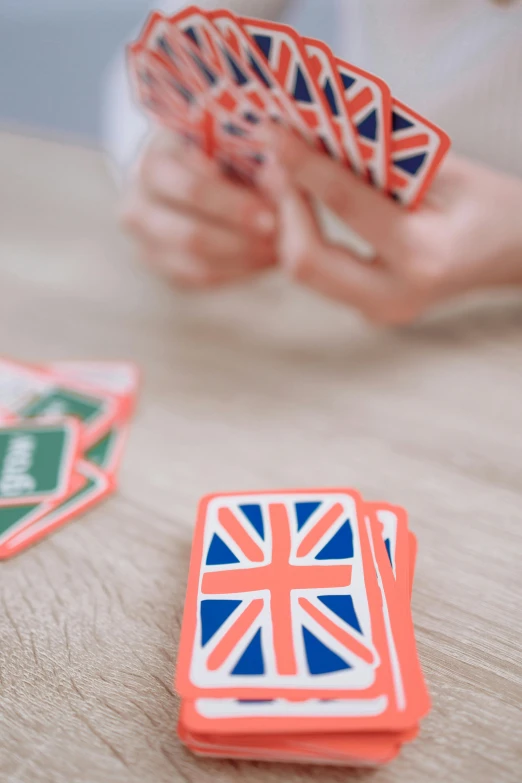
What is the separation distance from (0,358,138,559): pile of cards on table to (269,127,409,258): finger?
0.97 feet

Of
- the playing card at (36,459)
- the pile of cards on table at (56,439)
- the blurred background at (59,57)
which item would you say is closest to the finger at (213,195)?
the pile of cards on table at (56,439)

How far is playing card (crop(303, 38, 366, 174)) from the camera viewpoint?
54 cm

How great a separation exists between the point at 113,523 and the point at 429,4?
2.75ft

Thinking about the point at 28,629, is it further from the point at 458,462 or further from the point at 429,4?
the point at 429,4

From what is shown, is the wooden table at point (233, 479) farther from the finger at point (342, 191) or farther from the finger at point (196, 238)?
the finger at point (342, 191)

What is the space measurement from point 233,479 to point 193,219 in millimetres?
453

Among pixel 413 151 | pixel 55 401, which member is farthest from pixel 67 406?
pixel 413 151

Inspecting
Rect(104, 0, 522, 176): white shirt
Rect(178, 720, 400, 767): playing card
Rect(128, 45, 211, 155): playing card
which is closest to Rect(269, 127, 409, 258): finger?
Rect(128, 45, 211, 155): playing card

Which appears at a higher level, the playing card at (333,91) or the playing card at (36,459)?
the playing card at (333,91)

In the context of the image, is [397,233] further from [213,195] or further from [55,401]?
[55,401]

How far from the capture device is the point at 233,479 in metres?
0.63

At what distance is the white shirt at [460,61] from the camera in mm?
896

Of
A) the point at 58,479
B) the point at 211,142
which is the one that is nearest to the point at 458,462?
the point at 58,479

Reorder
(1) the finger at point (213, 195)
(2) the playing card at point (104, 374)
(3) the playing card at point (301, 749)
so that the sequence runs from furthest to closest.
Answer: (1) the finger at point (213, 195) < (2) the playing card at point (104, 374) < (3) the playing card at point (301, 749)
